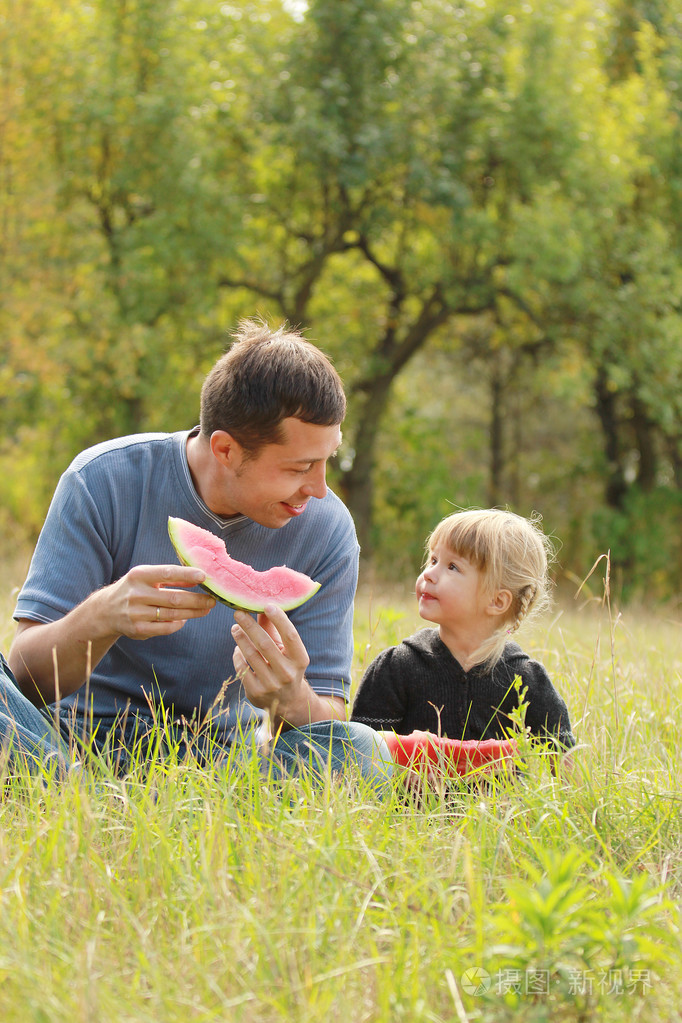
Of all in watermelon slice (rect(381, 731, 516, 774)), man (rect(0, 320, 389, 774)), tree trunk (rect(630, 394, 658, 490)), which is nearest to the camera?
man (rect(0, 320, 389, 774))

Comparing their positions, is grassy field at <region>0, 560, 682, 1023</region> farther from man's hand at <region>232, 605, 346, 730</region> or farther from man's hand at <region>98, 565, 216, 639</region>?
man's hand at <region>98, 565, 216, 639</region>

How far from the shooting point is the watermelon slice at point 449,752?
273 cm

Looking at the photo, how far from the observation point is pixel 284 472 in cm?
278

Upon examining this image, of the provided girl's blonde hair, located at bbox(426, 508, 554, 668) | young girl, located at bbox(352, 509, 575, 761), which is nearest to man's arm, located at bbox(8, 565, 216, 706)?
young girl, located at bbox(352, 509, 575, 761)

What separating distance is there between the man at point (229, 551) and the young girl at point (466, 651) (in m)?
0.24

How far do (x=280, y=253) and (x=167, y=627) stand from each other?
11799 millimetres

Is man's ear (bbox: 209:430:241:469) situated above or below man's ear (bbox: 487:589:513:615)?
above

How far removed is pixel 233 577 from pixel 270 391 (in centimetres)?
56

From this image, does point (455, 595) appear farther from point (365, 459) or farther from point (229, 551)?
point (365, 459)

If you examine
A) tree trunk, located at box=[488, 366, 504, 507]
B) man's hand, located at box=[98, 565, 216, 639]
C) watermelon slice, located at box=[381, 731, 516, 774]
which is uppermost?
man's hand, located at box=[98, 565, 216, 639]

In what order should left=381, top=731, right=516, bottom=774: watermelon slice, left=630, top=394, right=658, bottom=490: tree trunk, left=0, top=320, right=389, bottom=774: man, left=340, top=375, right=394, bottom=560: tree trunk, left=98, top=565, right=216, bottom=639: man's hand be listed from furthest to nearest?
left=630, top=394, right=658, bottom=490: tree trunk
left=340, top=375, right=394, bottom=560: tree trunk
left=381, top=731, right=516, bottom=774: watermelon slice
left=0, top=320, right=389, bottom=774: man
left=98, top=565, right=216, bottom=639: man's hand

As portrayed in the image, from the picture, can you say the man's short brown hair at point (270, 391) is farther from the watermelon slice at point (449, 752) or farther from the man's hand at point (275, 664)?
the watermelon slice at point (449, 752)

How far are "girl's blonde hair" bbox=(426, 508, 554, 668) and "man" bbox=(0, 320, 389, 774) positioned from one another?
1.26ft

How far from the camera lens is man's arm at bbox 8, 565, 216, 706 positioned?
2.37 m
